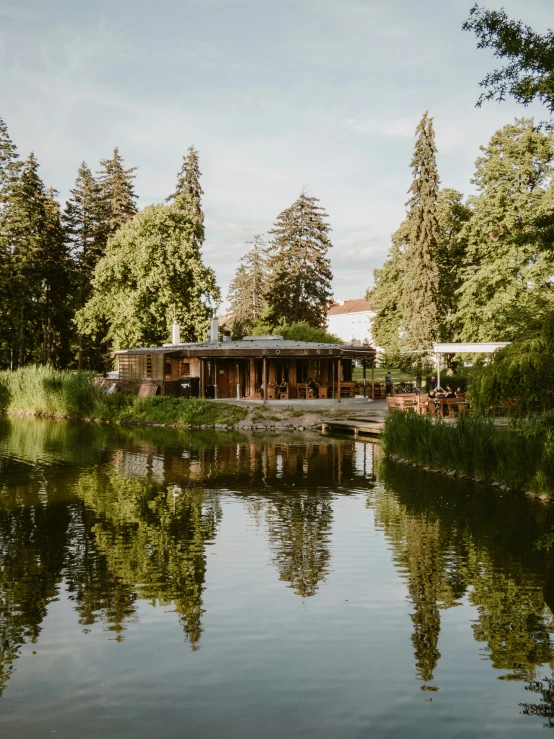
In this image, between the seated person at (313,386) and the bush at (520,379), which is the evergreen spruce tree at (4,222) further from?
the bush at (520,379)

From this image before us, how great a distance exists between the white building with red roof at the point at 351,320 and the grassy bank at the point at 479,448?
72418 millimetres

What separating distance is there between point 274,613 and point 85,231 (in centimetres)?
4683

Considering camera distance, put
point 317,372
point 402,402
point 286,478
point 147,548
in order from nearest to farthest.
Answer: point 147,548 < point 286,478 < point 402,402 < point 317,372

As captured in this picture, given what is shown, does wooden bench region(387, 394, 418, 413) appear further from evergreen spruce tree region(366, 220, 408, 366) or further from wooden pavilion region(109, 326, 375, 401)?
evergreen spruce tree region(366, 220, 408, 366)

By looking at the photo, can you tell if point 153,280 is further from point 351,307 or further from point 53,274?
point 351,307

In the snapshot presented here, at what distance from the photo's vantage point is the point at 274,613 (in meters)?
7.67

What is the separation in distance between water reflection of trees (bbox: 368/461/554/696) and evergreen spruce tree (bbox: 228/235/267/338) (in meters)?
48.4

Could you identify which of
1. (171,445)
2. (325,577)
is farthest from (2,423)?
(325,577)

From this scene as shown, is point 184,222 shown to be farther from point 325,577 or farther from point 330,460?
point 325,577

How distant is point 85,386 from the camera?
3416cm

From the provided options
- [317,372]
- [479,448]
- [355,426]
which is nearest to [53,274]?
[317,372]

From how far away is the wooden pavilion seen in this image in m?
34.6

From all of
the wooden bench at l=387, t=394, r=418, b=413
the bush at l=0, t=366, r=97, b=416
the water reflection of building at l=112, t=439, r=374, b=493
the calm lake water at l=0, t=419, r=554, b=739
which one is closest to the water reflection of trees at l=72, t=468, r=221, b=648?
the calm lake water at l=0, t=419, r=554, b=739

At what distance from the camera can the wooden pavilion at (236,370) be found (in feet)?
113
